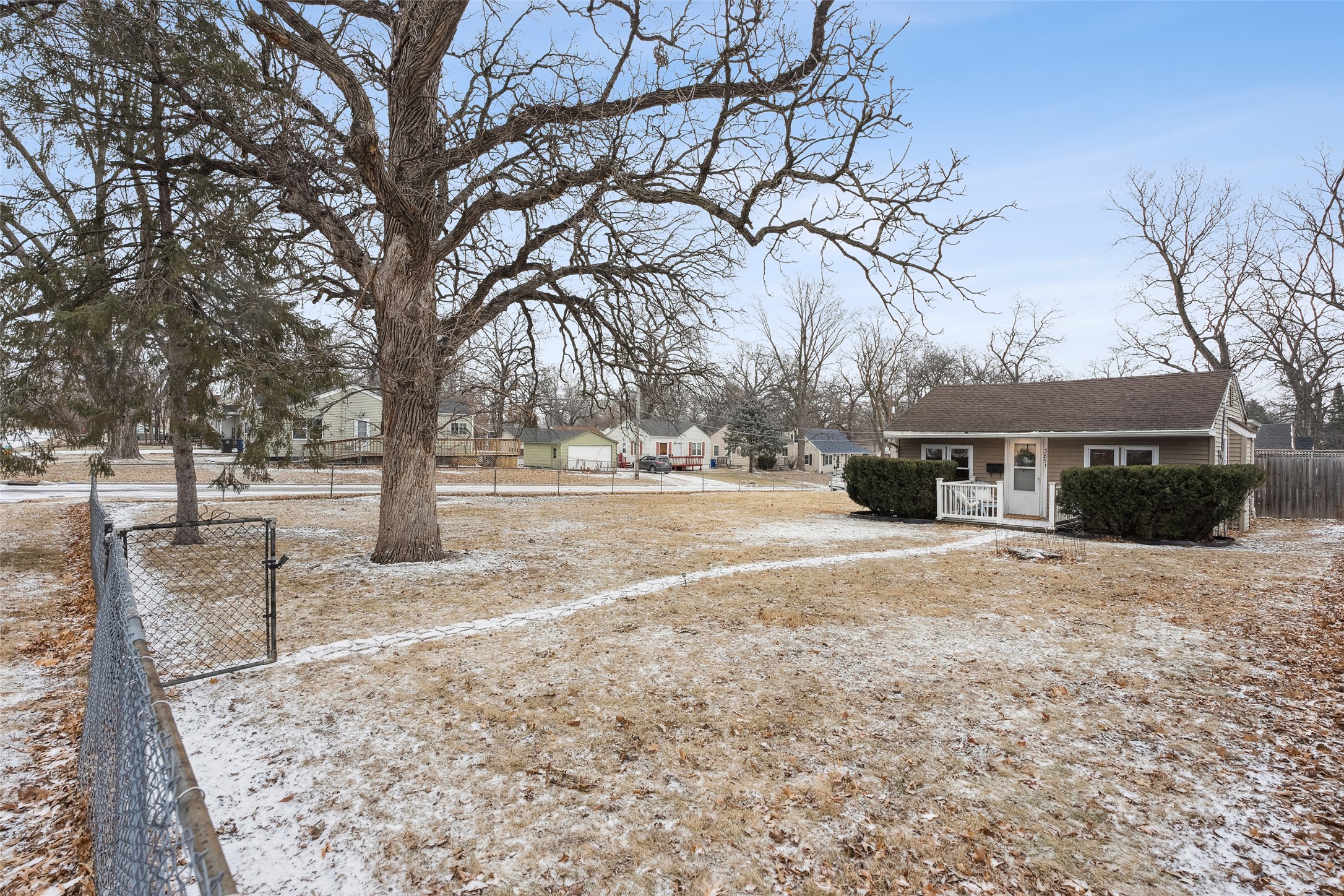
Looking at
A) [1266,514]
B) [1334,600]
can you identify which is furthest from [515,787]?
[1266,514]

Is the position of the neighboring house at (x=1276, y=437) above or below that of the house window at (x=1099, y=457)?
above

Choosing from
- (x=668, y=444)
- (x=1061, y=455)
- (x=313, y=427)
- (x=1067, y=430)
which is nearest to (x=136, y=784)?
(x=313, y=427)

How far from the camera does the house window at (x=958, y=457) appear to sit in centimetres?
1767

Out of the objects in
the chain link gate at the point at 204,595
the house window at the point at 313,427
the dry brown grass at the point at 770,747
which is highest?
the house window at the point at 313,427

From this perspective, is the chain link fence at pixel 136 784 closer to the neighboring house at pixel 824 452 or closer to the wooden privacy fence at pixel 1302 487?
the wooden privacy fence at pixel 1302 487

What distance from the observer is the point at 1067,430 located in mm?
15789

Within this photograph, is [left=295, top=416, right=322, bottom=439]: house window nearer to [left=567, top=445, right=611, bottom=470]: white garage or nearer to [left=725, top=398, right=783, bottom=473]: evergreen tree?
[left=567, top=445, right=611, bottom=470]: white garage

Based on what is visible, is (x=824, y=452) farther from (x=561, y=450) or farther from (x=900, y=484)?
(x=900, y=484)

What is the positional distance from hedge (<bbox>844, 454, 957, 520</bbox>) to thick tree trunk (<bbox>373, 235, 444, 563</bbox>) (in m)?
12.2

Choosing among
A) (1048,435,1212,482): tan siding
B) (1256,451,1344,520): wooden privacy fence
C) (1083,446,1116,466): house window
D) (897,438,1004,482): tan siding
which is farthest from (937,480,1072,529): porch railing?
(1256,451,1344,520): wooden privacy fence

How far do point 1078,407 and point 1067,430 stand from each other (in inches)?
58.3

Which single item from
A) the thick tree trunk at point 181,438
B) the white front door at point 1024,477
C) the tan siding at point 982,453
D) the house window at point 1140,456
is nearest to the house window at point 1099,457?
the house window at point 1140,456

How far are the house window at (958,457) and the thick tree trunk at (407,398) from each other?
13597 mm

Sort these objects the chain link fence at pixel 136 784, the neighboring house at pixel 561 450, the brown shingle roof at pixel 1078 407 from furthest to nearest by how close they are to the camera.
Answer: the neighboring house at pixel 561 450
the brown shingle roof at pixel 1078 407
the chain link fence at pixel 136 784
